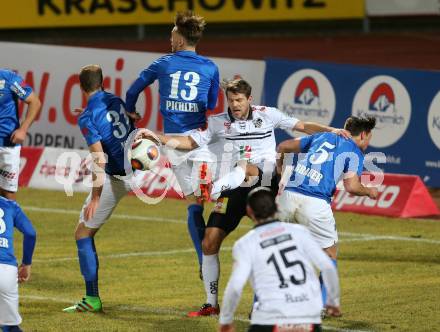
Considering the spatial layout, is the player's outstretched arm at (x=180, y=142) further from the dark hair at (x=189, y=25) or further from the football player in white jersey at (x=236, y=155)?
the dark hair at (x=189, y=25)

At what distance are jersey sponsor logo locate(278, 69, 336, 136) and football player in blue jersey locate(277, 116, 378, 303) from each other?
8665 millimetres

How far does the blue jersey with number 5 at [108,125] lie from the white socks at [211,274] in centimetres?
125

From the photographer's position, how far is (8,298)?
384 inches

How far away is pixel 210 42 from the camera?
35688mm

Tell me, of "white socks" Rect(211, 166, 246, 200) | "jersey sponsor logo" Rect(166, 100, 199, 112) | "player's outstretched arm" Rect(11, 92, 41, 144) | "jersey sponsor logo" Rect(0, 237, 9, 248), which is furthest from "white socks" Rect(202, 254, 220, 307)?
"player's outstretched arm" Rect(11, 92, 41, 144)

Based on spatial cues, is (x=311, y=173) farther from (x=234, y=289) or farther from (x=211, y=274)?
(x=234, y=289)

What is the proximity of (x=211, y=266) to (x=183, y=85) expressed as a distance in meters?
2.00

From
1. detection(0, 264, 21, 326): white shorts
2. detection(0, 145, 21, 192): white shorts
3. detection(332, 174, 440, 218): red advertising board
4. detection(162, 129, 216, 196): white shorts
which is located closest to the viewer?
detection(0, 264, 21, 326): white shorts

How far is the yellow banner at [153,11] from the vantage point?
31.7 metres

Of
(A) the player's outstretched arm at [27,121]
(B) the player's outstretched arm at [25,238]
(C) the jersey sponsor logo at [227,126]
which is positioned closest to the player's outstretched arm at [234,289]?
(B) the player's outstretched arm at [25,238]

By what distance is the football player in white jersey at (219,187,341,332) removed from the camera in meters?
8.30

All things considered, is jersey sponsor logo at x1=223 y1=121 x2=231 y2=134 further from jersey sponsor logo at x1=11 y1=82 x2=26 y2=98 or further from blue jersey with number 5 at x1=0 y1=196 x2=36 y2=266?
jersey sponsor logo at x1=11 y1=82 x2=26 y2=98

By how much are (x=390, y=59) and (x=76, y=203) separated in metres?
13.3

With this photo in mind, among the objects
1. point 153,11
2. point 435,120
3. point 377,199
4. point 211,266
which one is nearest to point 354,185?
point 211,266
